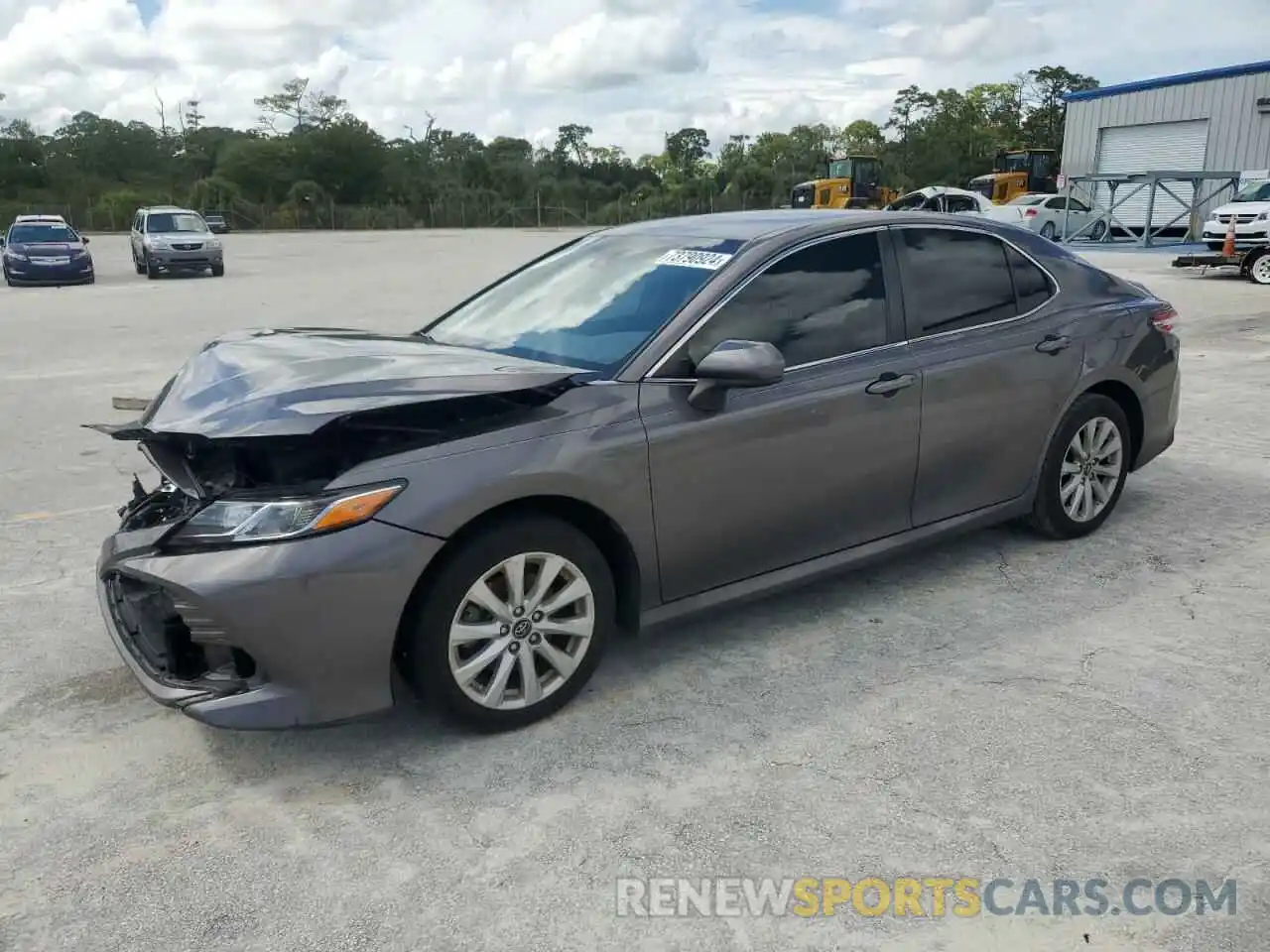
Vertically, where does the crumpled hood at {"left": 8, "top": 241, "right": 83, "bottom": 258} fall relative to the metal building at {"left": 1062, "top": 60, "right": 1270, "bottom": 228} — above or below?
below

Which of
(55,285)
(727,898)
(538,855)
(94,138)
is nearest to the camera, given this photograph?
(727,898)

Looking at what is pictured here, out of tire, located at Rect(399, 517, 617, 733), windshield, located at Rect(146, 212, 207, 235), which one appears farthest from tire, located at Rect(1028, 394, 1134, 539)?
windshield, located at Rect(146, 212, 207, 235)

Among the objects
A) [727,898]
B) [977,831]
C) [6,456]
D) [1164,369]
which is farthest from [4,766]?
[1164,369]

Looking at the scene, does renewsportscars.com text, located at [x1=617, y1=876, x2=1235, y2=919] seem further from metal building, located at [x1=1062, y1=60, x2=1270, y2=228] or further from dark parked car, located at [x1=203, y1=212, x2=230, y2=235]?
metal building, located at [x1=1062, y1=60, x2=1270, y2=228]

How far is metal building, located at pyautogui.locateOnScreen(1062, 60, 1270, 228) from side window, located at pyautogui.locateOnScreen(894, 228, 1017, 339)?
29.7m

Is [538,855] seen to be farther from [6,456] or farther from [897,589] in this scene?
[6,456]

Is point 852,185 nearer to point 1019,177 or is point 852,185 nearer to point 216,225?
point 1019,177

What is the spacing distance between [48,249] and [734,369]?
73.3 ft

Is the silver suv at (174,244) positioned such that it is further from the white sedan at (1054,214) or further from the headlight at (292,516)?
the headlight at (292,516)

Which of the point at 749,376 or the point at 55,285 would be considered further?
the point at 55,285

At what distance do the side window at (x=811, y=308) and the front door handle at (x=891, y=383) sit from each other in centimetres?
14

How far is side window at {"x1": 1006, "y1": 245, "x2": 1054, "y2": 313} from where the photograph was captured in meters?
4.71

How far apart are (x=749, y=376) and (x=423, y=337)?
1.73 meters

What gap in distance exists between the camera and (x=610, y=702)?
356cm
